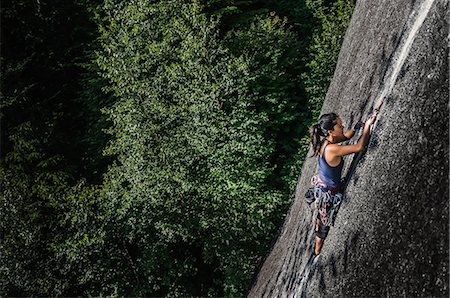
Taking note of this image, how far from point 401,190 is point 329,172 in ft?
8.54

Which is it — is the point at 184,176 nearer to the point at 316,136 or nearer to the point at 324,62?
the point at 316,136

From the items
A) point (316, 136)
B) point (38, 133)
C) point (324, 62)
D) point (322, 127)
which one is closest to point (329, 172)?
point (316, 136)

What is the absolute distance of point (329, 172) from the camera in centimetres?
890

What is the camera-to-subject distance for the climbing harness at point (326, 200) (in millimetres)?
9031

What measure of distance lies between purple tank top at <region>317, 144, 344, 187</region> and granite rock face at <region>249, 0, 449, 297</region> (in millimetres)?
294

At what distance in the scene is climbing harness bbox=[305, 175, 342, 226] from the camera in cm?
903

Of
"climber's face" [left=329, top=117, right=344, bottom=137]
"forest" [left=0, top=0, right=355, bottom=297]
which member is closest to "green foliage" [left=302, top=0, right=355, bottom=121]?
"forest" [left=0, top=0, right=355, bottom=297]

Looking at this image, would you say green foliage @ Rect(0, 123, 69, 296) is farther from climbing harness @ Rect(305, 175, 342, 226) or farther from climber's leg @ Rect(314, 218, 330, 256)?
climbing harness @ Rect(305, 175, 342, 226)

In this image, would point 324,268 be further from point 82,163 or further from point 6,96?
point 6,96

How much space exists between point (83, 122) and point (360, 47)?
2514 cm

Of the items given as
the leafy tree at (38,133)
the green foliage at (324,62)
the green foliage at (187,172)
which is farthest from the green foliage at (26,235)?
the green foliage at (324,62)

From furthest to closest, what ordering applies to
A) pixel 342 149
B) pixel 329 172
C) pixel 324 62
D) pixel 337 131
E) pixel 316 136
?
pixel 324 62 < pixel 316 136 < pixel 329 172 < pixel 337 131 < pixel 342 149

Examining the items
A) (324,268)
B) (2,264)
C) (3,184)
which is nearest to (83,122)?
(3,184)

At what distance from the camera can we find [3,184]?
867 inches
